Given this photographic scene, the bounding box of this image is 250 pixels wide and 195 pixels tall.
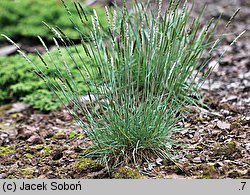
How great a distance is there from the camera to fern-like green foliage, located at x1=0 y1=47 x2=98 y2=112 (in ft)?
13.7

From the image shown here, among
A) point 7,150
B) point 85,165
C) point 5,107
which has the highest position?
point 85,165

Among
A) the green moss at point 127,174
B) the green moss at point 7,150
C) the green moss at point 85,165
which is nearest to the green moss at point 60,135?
the green moss at point 7,150

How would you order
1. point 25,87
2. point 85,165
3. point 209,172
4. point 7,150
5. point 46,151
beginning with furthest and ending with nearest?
1. point 25,87
2. point 7,150
3. point 46,151
4. point 85,165
5. point 209,172

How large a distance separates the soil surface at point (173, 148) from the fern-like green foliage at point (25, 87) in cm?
10

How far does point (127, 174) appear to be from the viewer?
8.11 ft

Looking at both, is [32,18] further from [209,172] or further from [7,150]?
[209,172]

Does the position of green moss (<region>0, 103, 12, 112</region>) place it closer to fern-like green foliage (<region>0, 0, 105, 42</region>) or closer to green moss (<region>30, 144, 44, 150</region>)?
green moss (<region>30, 144, 44, 150</region>)

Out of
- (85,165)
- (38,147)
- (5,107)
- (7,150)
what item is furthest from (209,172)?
(5,107)

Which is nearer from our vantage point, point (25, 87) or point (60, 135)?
point (60, 135)

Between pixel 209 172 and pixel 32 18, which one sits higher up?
pixel 209 172

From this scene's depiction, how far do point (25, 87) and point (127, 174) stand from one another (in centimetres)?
223

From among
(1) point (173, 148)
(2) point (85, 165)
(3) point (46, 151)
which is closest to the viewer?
(2) point (85, 165)

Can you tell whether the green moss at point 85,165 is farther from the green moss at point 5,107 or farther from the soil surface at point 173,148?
the green moss at point 5,107

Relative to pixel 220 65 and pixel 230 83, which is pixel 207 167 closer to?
pixel 230 83
